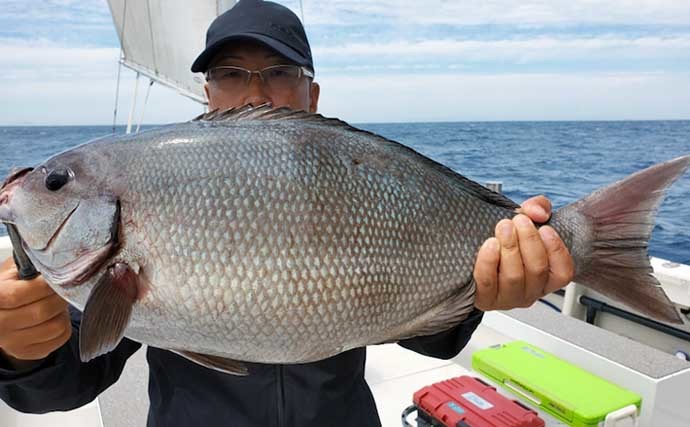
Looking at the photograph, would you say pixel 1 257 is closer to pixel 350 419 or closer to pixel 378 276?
pixel 350 419

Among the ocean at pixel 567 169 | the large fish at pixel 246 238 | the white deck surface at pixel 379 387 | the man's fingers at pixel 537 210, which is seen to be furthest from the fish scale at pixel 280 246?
the ocean at pixel 567 169

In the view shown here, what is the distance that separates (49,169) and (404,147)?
0.93 meters

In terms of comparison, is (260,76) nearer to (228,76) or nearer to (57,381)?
(228,76)

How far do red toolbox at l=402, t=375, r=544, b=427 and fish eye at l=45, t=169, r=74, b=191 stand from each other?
232cm

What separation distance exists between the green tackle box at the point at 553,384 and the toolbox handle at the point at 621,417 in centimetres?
2

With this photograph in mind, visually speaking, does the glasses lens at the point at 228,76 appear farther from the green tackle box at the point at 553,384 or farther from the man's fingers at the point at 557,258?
the green tackle box at the point at 553,384

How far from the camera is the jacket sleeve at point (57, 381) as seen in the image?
149 centimetres

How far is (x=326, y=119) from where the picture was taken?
150cm

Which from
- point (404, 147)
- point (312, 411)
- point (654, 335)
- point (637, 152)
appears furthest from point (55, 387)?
point (637, 152)

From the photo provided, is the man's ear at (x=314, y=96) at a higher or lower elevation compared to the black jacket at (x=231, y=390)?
higher

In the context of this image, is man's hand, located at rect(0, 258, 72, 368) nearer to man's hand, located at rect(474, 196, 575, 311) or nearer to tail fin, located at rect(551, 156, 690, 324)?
man's hand, located at rect(474, 196, 575, 311)

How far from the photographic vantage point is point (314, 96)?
2.35m

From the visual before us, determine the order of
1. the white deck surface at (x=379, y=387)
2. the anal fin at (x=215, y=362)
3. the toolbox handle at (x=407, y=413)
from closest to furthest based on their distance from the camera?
1. the anal fin at (x=215, y=362)
2. the white deck surface at (x=379, y=387)
3. the toolbox handle at (x=407, y=413)

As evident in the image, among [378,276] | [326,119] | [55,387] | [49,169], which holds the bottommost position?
[55,387]
